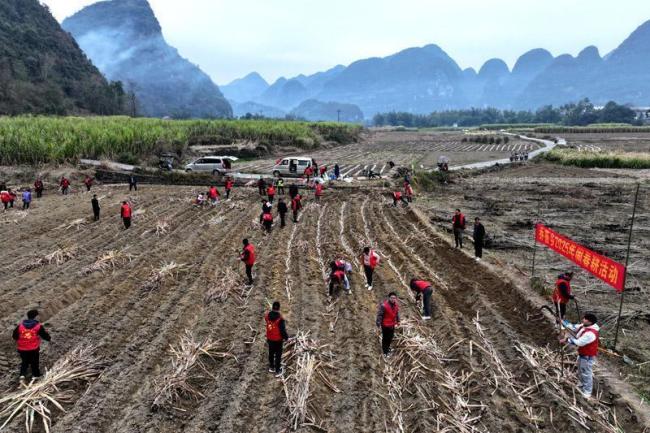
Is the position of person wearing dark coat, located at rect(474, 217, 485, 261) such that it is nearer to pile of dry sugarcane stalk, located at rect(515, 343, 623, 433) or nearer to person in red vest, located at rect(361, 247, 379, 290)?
person in red vest, located at rect(361, 247, 379, 290)

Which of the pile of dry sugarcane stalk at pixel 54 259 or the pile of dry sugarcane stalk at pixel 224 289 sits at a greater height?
the pile of dry sugarcane stalk at pixel 54 259

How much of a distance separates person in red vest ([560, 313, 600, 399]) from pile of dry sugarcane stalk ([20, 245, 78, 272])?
1513 centimetres

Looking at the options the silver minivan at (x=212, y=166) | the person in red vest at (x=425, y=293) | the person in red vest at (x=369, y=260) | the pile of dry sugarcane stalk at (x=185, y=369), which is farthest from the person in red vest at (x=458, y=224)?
the silver minivan at (x=212, y=166)

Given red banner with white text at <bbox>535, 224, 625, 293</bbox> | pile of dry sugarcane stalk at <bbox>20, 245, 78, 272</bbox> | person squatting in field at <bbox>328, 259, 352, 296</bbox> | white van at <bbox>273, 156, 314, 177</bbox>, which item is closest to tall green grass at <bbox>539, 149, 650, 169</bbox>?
white van at <bbox>273, 156, 314, 177</bbox>

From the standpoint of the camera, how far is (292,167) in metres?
35.2

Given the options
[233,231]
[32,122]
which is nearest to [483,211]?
[233,231]

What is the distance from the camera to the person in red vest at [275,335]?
8852 mm

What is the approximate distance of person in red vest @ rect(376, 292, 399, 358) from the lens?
371 inches

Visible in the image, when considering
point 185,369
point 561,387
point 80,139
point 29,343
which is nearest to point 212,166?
point 80,139

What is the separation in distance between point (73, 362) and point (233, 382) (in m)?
3.19

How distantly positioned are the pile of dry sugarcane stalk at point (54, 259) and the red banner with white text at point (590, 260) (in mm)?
14955

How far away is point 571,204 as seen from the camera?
86.9 ft

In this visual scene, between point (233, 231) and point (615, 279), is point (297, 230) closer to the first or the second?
point (233, 231)

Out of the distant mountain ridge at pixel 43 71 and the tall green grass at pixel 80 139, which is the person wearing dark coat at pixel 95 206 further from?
the distant mountain ridge at pixel 43 71
